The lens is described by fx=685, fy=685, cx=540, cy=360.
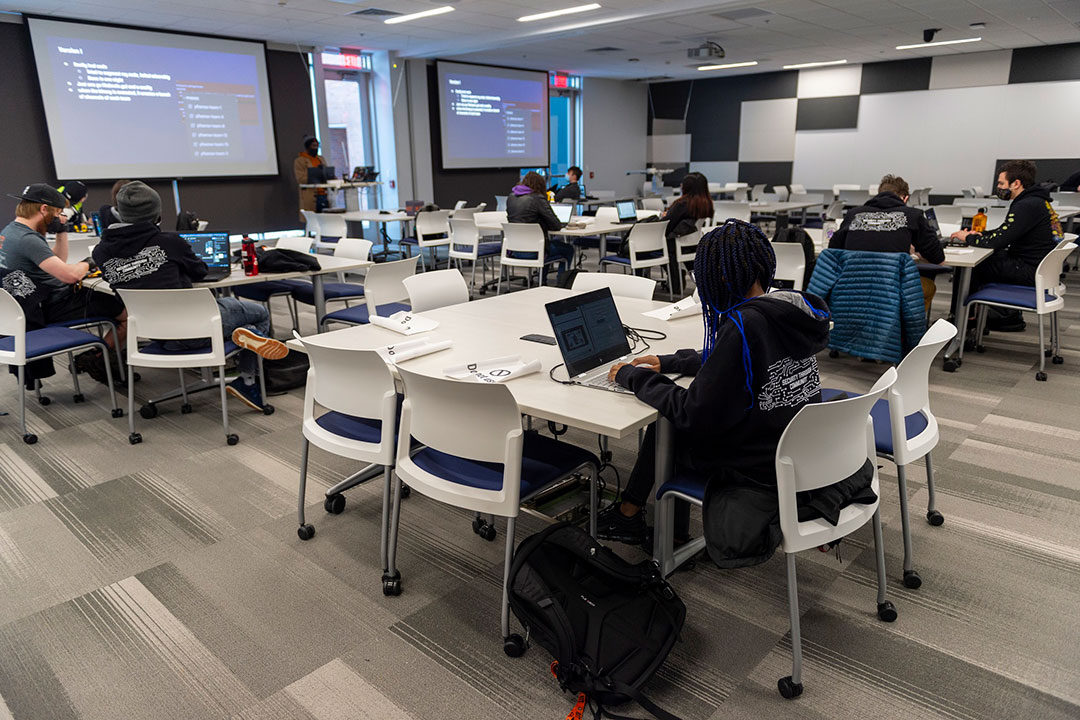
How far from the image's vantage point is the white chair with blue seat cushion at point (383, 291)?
4023 millimetres

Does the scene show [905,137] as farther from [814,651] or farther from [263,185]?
[814,651]

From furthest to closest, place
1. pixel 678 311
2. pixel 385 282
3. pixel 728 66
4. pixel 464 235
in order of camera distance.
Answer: pixel 728 66 < pixel 464 235 < pixel 385 282 < pixel 678 311

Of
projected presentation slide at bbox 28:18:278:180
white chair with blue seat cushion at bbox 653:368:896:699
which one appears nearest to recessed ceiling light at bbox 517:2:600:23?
projected presentation slide at bbox 28:18:278:180

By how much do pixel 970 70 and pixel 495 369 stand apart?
13183 mm

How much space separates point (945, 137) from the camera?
40.4 feet

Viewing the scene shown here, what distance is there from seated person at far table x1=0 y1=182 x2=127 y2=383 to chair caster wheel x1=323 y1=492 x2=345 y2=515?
230 cm

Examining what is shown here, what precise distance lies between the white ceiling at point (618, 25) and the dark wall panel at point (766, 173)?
A: 2.87 metres

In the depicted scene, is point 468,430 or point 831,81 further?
point 831,81

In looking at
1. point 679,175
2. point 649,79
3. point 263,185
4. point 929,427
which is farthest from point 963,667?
point 649,79

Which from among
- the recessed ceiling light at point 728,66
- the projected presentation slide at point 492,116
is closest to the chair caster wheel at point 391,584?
the projected presentation slide at point 492,116

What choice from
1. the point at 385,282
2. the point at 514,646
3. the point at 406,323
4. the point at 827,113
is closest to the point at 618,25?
the point at 385,282

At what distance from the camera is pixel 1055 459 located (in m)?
3.35

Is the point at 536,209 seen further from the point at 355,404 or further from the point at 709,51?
the point at 709,51

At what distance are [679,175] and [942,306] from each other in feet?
30.5
